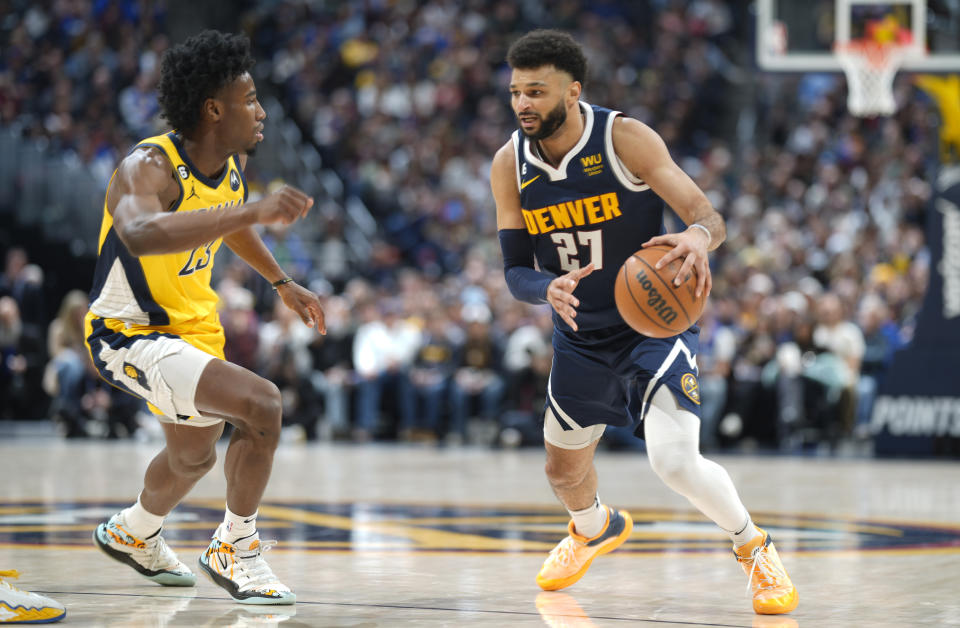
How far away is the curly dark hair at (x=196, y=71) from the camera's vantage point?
4.66 m

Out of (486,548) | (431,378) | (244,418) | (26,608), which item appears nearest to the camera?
(26,608)

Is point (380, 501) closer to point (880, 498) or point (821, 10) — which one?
point (880, 498)

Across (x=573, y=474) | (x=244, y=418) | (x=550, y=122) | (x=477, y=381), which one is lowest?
(x=477, y=381)

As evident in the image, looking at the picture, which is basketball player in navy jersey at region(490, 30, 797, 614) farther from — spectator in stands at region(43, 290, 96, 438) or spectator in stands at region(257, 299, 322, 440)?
spectator in stands at region(43, 290, 96, 438)

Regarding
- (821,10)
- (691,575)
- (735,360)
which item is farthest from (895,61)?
(691,575)

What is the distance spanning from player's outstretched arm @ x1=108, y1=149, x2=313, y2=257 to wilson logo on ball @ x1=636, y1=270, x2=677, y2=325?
3.88 ft

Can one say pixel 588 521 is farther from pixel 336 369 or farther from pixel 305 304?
pixel 336 369

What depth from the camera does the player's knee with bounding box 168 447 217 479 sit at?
4.84 m

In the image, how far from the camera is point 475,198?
1855 centimetres

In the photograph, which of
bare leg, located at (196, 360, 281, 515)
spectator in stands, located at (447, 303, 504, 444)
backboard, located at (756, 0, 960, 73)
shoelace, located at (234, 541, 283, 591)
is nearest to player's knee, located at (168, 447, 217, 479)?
bare leg, located at (196, 360, 281, 515)

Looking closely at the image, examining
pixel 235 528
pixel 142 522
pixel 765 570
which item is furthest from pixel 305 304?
pixel 765 570

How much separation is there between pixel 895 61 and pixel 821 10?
2.79 feet

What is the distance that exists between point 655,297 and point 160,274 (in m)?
1.79

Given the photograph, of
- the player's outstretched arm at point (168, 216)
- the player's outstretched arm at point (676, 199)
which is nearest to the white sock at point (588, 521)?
the player's outstretched arm at point (676, 199)
